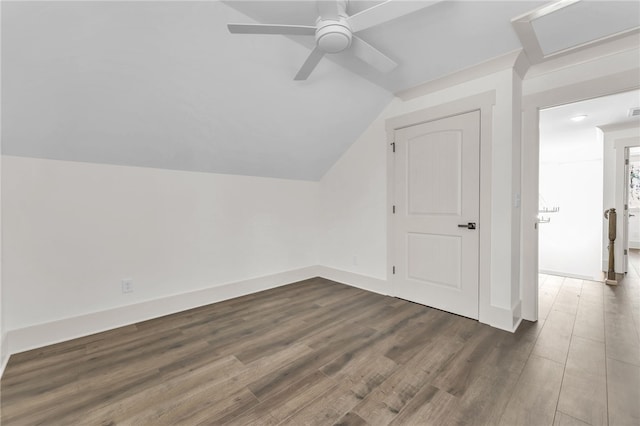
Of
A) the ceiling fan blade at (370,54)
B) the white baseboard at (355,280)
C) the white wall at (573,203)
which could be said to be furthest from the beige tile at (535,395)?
the white wall at (573,203)

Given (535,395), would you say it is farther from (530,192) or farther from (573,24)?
(573,24)

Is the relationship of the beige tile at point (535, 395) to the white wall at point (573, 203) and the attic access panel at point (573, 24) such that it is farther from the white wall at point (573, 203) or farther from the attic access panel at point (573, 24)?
the white wall at point (573, 203)

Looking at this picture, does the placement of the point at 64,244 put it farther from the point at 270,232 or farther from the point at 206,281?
the point at 270,232

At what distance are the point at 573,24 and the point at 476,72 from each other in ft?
2.21

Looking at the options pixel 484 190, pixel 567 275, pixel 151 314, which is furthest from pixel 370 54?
pixel 567 275

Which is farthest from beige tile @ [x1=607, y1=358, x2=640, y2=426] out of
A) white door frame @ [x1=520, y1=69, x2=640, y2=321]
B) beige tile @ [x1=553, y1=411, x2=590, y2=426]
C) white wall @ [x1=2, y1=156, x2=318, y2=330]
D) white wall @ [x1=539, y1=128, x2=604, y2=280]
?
white wall @ [x1=2, y1=156, x2=318, y2=330]

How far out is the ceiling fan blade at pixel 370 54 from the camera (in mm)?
1754

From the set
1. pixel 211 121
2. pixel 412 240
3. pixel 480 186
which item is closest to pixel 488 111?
pixel 480 186

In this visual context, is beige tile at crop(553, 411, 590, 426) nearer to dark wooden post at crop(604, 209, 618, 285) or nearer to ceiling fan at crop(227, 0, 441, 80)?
ceiling fan at crop(227, 0, 441, 80)

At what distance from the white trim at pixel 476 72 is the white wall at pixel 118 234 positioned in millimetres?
2154

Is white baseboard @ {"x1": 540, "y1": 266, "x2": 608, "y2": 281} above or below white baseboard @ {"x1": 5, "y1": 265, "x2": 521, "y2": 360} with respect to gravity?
below

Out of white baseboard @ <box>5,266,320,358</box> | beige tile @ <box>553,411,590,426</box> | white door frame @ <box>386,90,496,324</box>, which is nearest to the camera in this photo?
beige tile @ <box>553,411,590,426</box>

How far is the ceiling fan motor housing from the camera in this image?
1.56m

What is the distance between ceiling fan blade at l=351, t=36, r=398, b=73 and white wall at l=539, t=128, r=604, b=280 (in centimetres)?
459
